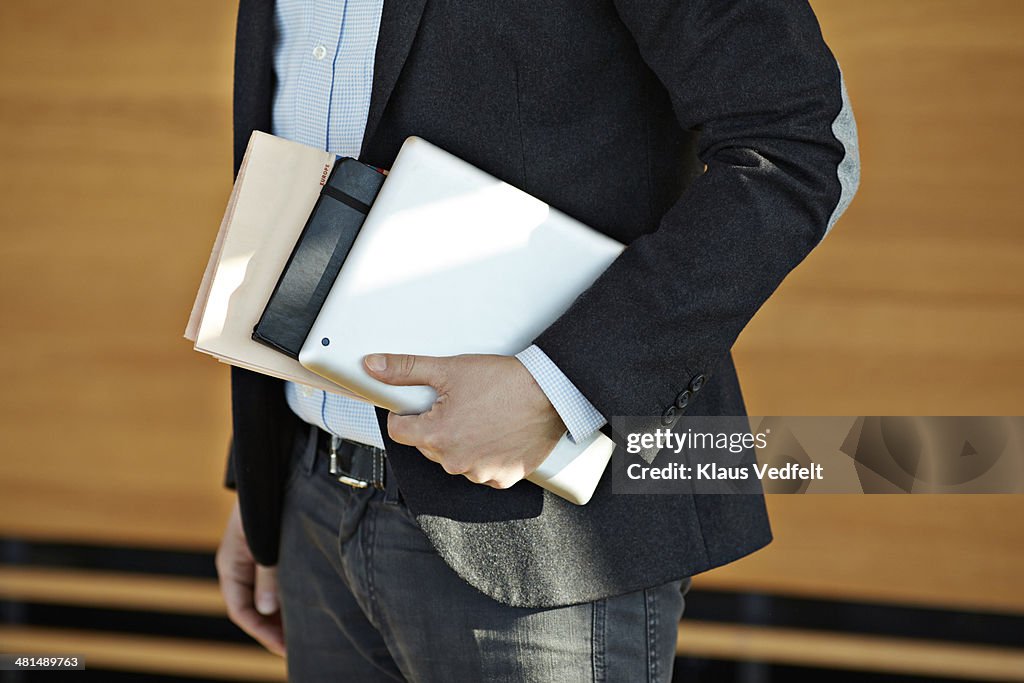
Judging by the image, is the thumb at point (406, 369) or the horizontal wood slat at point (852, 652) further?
the horizontal wood slat at point (852, 652)

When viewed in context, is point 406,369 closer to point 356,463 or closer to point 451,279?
point 451,279

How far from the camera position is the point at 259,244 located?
2.39 ft

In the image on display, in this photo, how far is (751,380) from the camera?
1790mm

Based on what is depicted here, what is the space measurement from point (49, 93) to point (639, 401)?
1871mm

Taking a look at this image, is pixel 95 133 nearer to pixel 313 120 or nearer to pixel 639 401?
pixel 313 120

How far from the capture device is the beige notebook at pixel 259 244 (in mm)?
717

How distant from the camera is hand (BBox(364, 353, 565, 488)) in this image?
25.5 inches

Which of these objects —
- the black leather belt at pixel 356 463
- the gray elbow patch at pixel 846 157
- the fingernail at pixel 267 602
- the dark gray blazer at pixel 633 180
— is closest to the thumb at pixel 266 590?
the fingernail at pixel 267 602

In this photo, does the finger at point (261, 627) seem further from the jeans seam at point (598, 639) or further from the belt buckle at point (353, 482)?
the jeans seam at point (598, 639)

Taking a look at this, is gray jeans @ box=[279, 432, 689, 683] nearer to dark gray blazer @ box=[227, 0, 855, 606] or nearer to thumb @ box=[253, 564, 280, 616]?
dark gray blazer @ box=[227, 0, 855, 606]
